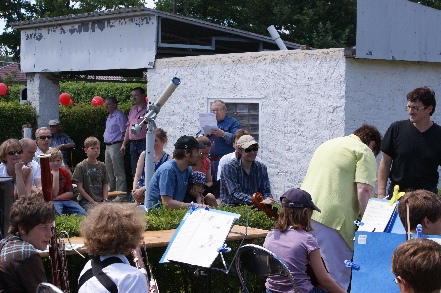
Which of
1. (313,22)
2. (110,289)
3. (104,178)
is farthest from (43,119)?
(313,22)

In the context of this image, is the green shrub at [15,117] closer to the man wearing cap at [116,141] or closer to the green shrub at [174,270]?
the man wearing cap at [116,141]

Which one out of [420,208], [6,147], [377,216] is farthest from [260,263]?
[6,147]

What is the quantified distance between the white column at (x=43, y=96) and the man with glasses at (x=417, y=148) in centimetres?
944

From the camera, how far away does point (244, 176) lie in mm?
7359

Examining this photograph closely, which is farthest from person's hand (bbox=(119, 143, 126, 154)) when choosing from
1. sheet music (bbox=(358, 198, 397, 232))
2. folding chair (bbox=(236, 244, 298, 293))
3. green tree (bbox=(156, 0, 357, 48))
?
green tree (bbox=(156, 0, 357, 48))

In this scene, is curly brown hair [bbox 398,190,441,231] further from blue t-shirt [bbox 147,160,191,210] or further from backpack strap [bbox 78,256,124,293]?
blue t-shirt [bbox 147,160,191,210]

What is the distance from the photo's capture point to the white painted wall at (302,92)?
9961 mm

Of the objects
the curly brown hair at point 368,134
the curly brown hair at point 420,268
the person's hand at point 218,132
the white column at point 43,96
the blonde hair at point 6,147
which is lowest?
the curly brown hair at point 420,268

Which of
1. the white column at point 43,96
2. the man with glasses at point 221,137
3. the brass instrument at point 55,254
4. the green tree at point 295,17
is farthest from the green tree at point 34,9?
the brass instrument at point 55,254

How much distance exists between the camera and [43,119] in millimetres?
14438

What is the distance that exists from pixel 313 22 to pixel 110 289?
2392 cm

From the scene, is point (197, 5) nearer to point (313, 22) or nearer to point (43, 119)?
point (313, 22)

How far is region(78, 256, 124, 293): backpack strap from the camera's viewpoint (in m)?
3.50

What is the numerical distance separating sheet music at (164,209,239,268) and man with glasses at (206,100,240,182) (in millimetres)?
4430
